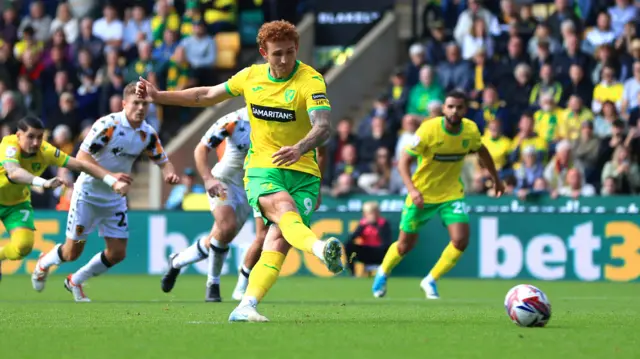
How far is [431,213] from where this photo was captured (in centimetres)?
1520

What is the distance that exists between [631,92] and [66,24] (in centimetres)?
1303

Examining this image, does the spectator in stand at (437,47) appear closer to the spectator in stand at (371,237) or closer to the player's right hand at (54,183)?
the spectator in stand at (371,237)

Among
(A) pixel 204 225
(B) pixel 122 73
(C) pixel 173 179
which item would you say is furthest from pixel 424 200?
(B) pixel 122 73

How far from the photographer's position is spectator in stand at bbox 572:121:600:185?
66.7 ft

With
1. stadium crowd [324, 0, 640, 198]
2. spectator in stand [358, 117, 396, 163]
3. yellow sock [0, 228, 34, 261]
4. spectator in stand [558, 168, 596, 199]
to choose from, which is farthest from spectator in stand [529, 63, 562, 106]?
yellow sock [0, 228, 34, 261]

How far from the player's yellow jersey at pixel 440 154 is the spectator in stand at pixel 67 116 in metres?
11.4

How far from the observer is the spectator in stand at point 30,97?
84.8 ft

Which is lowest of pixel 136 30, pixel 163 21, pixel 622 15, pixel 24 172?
pixel 24 172

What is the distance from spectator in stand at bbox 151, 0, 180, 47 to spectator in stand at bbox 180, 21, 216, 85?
887mm

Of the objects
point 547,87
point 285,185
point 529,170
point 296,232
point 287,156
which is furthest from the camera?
point 547,87

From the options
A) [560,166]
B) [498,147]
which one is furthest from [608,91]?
[498,147]

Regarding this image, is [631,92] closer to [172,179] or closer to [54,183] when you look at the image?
[172,179]

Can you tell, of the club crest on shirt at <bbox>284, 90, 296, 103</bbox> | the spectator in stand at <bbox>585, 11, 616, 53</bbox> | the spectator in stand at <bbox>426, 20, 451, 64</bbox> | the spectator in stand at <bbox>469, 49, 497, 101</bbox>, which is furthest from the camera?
the spectator in stand at <bbox>426, 20, 451, 64</bbox>

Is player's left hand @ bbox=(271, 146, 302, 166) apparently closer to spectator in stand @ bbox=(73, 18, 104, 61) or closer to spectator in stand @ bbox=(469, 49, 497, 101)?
spectator in stand @ bbox=(469, 49, 497, 101)
